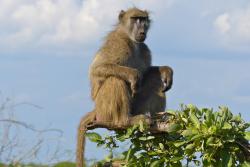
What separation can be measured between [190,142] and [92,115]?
7.70 ft

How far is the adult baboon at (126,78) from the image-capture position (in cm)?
858

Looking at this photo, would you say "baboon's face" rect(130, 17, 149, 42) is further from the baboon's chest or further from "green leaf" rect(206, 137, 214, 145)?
"green leaf" rect(206, 137, 214, 145)

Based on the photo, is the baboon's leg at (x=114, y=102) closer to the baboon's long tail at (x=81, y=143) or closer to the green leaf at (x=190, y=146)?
the baboon's long tail at (x=81, y=143)

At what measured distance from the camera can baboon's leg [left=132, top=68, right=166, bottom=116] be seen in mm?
9156

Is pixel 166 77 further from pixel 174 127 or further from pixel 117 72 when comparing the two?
pixel 174 127

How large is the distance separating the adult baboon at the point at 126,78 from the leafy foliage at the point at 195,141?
101 cm

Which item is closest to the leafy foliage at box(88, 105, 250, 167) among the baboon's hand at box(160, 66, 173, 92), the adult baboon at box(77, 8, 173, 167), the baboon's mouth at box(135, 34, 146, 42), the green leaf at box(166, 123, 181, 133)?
the green leaf at box(166, 123, 181, 133)

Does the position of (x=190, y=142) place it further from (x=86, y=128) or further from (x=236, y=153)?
(x=86, y=128)

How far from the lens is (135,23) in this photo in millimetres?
9867

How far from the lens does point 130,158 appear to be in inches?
280

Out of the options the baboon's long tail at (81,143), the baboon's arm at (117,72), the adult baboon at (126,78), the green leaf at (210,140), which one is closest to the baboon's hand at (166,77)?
the adult baboon at (126,78)

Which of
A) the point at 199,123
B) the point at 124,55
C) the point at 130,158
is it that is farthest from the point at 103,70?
the point at 199,123

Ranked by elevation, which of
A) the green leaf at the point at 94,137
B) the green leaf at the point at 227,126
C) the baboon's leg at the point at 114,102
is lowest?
the green leaf at the point at 94,137

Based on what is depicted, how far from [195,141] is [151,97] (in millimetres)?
2821
